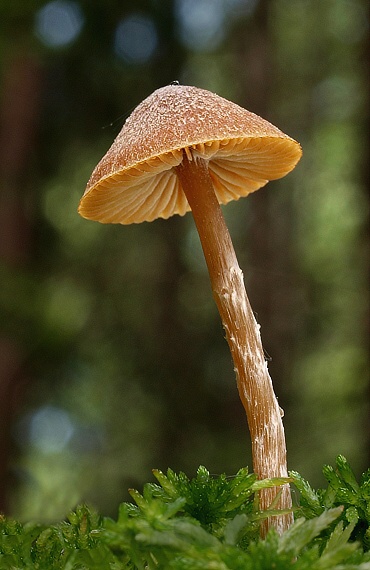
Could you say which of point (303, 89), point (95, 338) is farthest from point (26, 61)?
point (303, 89)

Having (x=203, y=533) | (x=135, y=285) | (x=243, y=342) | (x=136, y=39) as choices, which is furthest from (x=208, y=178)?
(x=135, y=285)

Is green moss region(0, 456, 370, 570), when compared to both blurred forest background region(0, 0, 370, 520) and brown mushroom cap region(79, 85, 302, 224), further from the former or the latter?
blurred forest background region(0, 0, 370, 520)

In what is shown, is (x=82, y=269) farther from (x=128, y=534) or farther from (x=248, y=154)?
(x=128, y=534)

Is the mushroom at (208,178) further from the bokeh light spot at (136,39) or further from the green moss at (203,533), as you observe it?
the bokeh light spot at (136,39)

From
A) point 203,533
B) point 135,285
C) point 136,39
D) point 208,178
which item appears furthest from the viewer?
point 135,285

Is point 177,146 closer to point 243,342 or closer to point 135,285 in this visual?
point 243,342

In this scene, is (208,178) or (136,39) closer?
(208,178)

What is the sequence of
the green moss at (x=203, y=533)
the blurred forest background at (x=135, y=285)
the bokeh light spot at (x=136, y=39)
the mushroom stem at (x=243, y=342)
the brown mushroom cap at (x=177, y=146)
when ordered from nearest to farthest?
the green moss at (x=203, y=533), the brown mushroom cap at (x=177, y=146), the mushroom stem at (x=243, y=342), the blurred forest background at (x=135, y=285), the bokeh light spot at (x=136, y=39)

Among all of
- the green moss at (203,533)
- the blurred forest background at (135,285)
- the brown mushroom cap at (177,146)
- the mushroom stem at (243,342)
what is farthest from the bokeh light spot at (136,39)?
the green moss at (203,533)
